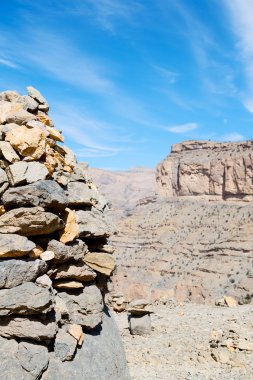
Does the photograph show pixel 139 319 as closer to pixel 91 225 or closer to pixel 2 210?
pixel 91 225

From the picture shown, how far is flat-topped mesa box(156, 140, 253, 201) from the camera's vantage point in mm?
73875

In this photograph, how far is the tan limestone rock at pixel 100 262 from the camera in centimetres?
741

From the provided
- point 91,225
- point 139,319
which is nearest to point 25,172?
point 91,225

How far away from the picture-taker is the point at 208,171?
80500 millimetres

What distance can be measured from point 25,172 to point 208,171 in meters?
76.9

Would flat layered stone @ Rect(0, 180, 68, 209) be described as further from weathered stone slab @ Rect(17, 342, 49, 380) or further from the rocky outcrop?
the rocky outcrop

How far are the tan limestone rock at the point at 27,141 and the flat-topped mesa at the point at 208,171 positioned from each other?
228 ft

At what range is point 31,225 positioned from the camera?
596 cm

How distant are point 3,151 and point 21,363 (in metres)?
3.34

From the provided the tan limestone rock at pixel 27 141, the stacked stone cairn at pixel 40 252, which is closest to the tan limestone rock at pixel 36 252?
the stacked stone cairn at pixel 40 252

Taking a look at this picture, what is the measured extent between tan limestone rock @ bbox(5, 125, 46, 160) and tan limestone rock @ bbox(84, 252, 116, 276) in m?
2.28

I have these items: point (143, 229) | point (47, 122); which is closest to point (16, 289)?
point (47, 122)

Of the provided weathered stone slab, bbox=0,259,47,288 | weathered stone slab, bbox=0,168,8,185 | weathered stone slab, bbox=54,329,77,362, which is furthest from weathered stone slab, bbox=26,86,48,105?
weathered stone slab, bbox=54,329,77,362

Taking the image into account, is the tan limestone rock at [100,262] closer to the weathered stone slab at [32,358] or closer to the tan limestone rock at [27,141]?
the weathered stone slab at [32,358]
